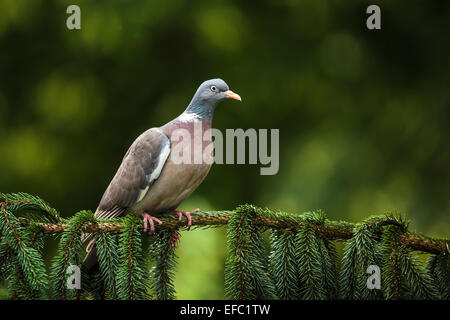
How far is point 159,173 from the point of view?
13.1 feet

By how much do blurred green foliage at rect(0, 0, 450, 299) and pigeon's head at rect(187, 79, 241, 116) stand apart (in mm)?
1901

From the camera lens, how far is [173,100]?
6637 mm

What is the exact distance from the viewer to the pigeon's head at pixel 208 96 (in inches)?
170

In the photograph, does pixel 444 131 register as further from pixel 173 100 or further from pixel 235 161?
pixel 173 100

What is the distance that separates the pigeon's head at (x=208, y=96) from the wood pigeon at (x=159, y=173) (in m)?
0.21

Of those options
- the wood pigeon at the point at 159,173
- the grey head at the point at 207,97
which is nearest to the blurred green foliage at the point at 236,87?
the grey head at the point at 207,97

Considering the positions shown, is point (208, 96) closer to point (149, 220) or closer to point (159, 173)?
point (159, 173)

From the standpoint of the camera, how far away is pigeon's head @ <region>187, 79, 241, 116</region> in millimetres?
4328

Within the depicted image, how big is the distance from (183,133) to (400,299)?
189 centimetres

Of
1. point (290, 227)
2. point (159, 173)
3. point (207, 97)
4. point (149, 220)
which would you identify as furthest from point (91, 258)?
point (207, 97)

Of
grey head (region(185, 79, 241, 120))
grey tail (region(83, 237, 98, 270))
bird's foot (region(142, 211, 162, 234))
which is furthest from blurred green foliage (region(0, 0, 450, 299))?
grey tail (region(83, 237, 98, 270))

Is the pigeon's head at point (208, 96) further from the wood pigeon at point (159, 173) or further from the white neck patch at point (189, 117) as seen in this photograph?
the wood pigeon at point (159, 173)
